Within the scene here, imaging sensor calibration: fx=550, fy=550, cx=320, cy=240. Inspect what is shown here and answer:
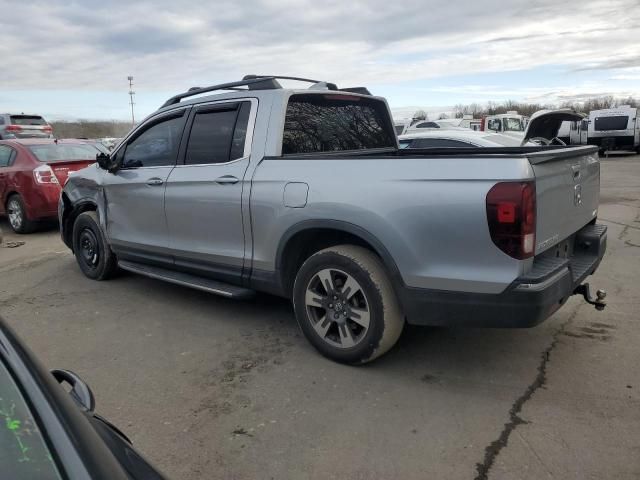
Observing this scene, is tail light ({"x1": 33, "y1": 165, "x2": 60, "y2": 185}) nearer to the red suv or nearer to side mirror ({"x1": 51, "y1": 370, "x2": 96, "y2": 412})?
the red suv

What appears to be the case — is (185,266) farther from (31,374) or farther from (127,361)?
(31,374)

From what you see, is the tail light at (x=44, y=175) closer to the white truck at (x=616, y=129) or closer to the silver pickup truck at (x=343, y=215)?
the silver pickup truck at (x=343, y=215)

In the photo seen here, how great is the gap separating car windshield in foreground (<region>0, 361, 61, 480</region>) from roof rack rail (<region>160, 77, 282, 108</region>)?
3306mm

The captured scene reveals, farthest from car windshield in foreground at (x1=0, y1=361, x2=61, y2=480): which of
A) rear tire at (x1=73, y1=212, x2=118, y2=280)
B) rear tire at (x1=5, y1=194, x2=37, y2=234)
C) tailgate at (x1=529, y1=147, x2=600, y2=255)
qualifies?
rear tire at (x1=5, y1=194, x2=37, y2=234)

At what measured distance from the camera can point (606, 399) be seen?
10.7 ft

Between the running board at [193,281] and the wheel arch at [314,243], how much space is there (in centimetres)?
39

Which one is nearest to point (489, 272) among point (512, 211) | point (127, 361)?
point (512, 211)

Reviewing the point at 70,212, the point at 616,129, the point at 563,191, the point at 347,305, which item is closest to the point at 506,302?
the point at 563,191

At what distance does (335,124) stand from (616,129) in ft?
85.9

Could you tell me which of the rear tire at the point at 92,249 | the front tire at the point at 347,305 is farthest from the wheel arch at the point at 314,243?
the rear tire at the point at 92,249

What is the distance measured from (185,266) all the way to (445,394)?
2.52m

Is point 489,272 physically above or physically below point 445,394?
above

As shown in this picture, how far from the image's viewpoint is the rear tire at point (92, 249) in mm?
5844

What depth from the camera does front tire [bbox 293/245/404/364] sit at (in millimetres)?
3504
